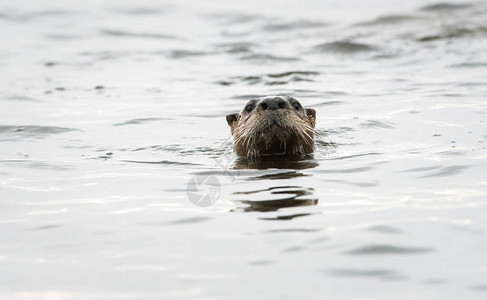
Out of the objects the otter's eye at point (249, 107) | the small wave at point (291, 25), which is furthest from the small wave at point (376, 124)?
the small wave at point (291, 25)

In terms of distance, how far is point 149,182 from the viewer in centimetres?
715

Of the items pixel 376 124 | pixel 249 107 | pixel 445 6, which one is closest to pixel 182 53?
pixel 376 124

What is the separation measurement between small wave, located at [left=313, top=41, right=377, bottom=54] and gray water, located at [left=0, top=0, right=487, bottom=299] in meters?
0.07

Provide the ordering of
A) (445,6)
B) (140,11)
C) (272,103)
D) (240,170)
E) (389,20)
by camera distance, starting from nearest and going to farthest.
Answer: (240,170) < (272,103) < (389,20) < (445,6) < (140,11)

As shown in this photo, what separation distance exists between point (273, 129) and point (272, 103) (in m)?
0.24

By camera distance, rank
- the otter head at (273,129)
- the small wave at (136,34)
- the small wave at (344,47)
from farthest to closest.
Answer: the small wave at (136,34), the small wave at (344,47), the otter head at (273,129)

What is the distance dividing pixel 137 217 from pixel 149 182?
4.23 ft

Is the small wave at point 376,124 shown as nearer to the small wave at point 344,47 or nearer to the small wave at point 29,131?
the small wave at point 29,131

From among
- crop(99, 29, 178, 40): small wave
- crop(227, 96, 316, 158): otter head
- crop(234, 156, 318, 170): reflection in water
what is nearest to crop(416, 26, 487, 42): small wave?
crop(99, 29, 178, 40): small wave

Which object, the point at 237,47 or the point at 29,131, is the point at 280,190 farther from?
the point at 237,47

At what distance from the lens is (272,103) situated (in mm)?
7785

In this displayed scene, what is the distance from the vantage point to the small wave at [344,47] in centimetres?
1689

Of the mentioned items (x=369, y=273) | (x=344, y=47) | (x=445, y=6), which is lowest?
(x=369, y=273)

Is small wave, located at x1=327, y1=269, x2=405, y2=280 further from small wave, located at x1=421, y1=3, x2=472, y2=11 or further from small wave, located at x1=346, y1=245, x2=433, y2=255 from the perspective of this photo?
small wave, located at x1=421, y1=3, x2=472, y2=11
